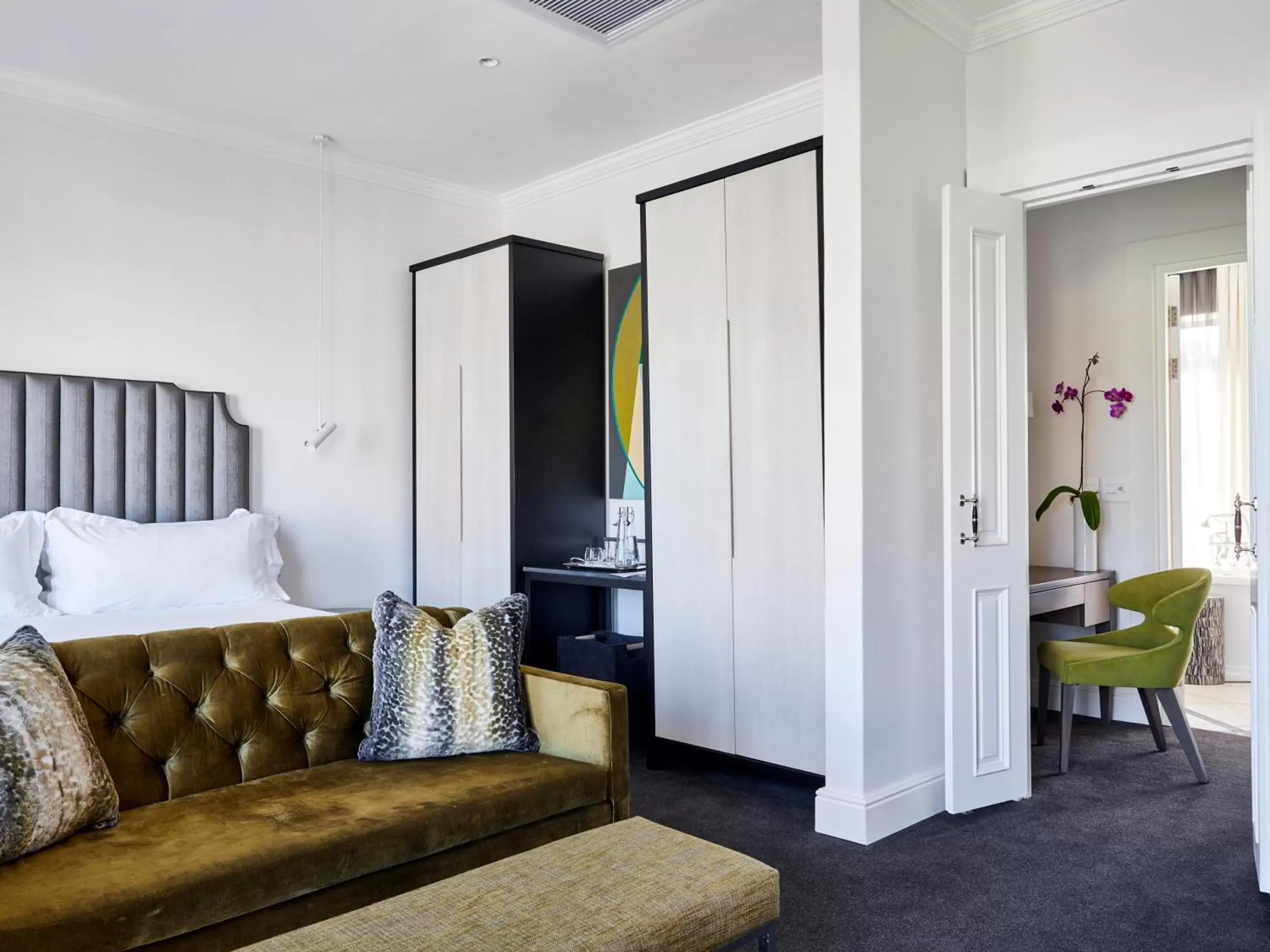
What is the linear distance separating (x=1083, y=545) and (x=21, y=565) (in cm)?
456

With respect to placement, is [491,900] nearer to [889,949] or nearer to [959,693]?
[889,949]

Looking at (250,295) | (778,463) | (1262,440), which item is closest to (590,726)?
(778,463)

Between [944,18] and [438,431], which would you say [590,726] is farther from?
[438,431]

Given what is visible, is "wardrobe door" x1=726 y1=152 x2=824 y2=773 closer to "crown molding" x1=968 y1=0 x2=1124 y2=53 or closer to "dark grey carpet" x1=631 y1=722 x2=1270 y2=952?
"dark grey carpet" x1=631 y1=722 x2=1270 y2=952

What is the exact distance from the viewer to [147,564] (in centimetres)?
379

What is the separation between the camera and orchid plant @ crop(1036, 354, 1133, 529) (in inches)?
180

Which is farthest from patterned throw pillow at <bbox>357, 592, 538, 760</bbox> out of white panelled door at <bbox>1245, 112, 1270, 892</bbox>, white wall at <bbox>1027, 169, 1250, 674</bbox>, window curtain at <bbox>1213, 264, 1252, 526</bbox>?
window curtain at <bbox>1213, 264, 1252, 526</bbox>

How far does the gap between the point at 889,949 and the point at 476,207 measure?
14.7 ft

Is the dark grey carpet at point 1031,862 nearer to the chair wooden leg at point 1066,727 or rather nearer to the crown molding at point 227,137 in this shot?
the chair wooden leg at point 1066,727

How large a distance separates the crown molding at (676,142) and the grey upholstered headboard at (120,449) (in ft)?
6.73

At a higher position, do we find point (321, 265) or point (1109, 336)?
point (321, 265)

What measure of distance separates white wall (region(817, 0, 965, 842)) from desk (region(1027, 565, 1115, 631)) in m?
1.01

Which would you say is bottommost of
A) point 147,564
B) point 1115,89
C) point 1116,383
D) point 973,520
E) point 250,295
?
point 147,564

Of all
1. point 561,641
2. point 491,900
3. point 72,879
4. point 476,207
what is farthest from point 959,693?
point 476,207
